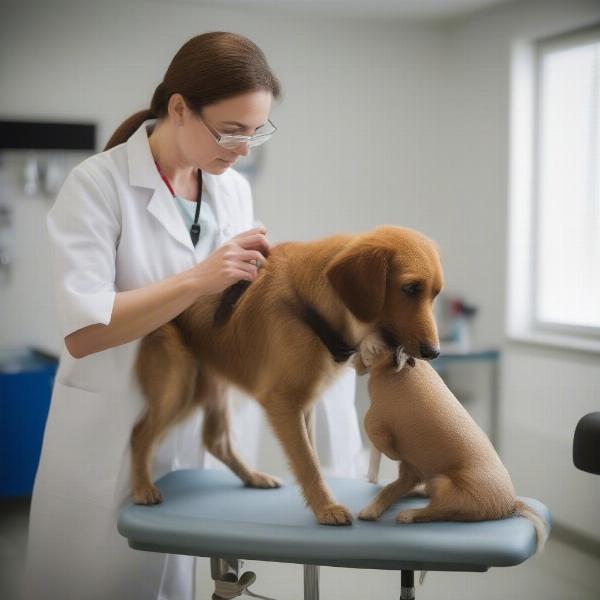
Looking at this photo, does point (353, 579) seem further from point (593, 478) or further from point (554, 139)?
point (554, 139)

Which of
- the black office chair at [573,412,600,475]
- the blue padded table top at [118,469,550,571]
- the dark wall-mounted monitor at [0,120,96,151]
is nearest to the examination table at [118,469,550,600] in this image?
the blue padded table top at [118,469,550,571]

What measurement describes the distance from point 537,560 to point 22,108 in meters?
3.34

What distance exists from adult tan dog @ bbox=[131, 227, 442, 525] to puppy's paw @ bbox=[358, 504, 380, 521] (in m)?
0.04

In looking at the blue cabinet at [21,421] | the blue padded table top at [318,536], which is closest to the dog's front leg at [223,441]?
the blue padded table top at [318,536]

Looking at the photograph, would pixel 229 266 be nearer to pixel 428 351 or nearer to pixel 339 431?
pixel 428 351

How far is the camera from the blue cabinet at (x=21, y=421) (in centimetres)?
339

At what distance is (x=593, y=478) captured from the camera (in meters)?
3.39

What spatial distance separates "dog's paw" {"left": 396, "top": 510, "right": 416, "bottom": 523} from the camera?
3.62 ft

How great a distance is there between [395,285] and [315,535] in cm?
39

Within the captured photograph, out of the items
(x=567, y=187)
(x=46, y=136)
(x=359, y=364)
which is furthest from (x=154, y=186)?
(x=567, y=187)

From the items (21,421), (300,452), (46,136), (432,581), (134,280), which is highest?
(46,136)

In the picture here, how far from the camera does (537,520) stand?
1118mm

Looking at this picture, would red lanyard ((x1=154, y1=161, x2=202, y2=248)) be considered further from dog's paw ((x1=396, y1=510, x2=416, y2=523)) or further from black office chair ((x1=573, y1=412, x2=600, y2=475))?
black office chair ((x1=573, y1=412, x2=600, y2=475))

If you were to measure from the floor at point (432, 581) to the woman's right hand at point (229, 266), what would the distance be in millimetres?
2007
